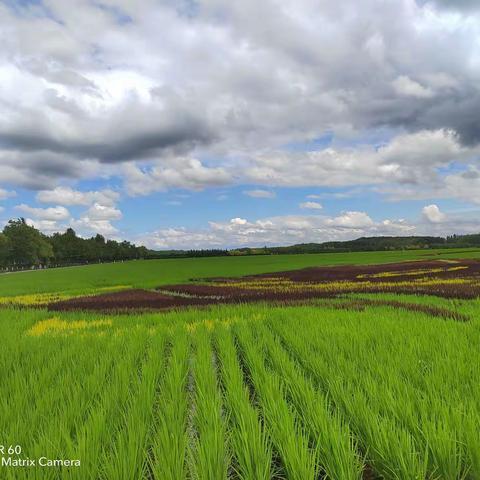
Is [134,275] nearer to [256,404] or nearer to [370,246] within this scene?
[256,404]

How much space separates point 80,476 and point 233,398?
2050 millimetres

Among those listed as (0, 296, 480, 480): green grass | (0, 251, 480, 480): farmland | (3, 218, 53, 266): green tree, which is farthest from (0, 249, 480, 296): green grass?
(3, 218, 53, 266): green tree

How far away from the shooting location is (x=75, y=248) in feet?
525

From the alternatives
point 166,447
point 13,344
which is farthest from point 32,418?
point 13,344

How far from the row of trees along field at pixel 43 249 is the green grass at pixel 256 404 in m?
120

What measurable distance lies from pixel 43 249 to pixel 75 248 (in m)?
34.8

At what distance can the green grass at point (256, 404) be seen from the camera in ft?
11.1

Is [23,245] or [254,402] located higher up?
[23,245]

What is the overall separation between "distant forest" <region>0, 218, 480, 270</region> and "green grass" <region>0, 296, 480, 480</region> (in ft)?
395

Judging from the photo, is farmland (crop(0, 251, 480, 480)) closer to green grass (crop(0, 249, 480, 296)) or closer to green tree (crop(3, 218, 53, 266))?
green grass (crop(0, 249, 480, 296))

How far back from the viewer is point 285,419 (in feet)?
13.1

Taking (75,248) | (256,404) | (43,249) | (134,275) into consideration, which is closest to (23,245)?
(43,249)

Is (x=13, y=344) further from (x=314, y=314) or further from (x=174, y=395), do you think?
(x=314, y=314)

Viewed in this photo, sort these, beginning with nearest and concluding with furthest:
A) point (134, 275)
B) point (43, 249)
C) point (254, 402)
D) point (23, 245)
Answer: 1. point (254, 402)
2. point (134, 275)
3. point (23, 245)
4. point (43, 249)
